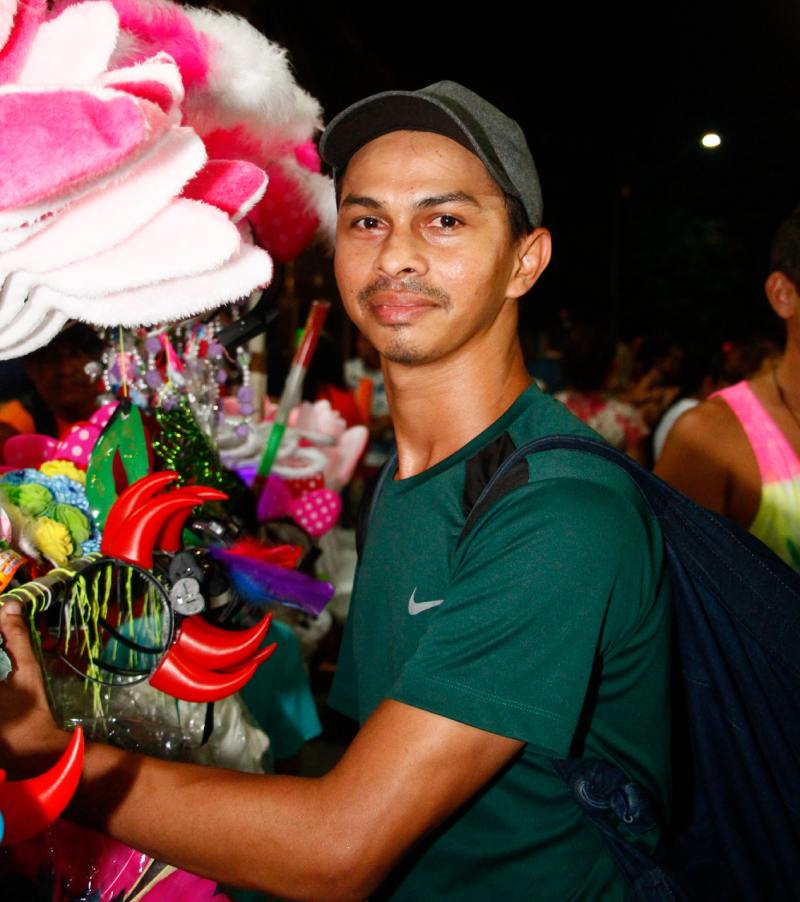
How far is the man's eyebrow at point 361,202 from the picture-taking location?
1212mm

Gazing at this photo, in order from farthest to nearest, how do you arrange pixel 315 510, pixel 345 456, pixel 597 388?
pixel 597 388 → pixel 345 456 → pixel 315 510

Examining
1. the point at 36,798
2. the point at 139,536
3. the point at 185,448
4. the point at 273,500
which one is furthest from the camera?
the point at 273,500

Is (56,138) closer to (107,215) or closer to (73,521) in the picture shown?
(107,215)

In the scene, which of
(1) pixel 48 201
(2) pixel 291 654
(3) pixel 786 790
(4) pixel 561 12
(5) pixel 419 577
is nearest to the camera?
(1) pixel 48 201

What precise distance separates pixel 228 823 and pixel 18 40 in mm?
804

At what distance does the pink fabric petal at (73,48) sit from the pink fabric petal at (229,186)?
0.22m

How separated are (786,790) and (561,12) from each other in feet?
21.4

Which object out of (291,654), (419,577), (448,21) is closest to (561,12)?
(448,21)

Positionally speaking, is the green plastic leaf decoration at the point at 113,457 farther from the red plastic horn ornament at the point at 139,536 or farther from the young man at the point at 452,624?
the young man at the point at 452,624

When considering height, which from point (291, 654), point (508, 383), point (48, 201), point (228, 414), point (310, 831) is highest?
point (48, 201)

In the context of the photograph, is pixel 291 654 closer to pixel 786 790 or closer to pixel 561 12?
pixel 786 790

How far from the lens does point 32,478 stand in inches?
44.0

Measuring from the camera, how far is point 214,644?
1.10m

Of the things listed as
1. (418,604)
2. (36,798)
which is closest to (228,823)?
(36,798)
